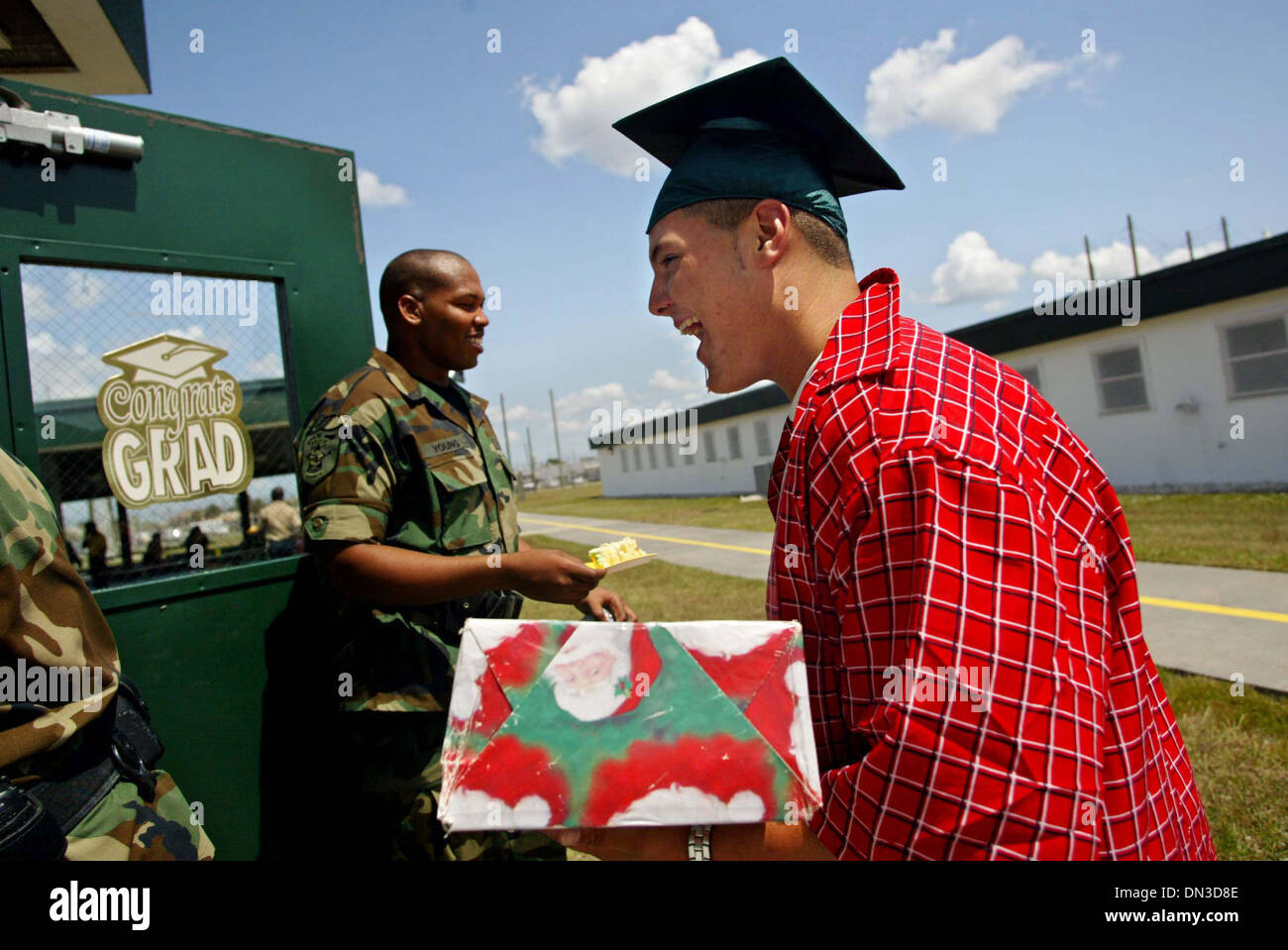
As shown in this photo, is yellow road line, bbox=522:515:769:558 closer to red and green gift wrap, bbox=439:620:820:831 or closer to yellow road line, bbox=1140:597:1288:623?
yellow road line, bbox=1140:597:1288:623

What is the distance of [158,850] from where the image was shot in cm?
159

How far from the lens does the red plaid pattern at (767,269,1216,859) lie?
87 centimetres

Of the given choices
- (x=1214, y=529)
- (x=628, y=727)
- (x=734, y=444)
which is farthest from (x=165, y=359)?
(x=734, y=444)

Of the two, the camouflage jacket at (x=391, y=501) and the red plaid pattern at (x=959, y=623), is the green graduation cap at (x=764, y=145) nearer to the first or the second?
the red plaid pattern at (x=959, y=623)

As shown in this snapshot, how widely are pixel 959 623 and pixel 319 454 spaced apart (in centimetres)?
188

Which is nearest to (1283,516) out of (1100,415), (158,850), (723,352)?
(1100,415)

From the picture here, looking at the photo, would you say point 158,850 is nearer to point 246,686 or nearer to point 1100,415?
point 246,686

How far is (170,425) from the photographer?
2.72 meters

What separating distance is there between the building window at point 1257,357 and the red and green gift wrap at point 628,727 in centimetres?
1421

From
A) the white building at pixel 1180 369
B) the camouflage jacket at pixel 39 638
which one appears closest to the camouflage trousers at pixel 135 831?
the camouflage jacket at pixel 39 638

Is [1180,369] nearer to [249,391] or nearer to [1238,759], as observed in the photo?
[1238,759]

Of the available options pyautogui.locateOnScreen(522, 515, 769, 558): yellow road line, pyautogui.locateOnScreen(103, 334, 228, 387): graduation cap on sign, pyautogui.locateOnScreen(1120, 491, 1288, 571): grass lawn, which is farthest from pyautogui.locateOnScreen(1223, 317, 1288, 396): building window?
pyautogui.locateOnScreen(103, 334, 228, 387): graduation cap on sign

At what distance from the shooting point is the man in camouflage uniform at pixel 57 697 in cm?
148
